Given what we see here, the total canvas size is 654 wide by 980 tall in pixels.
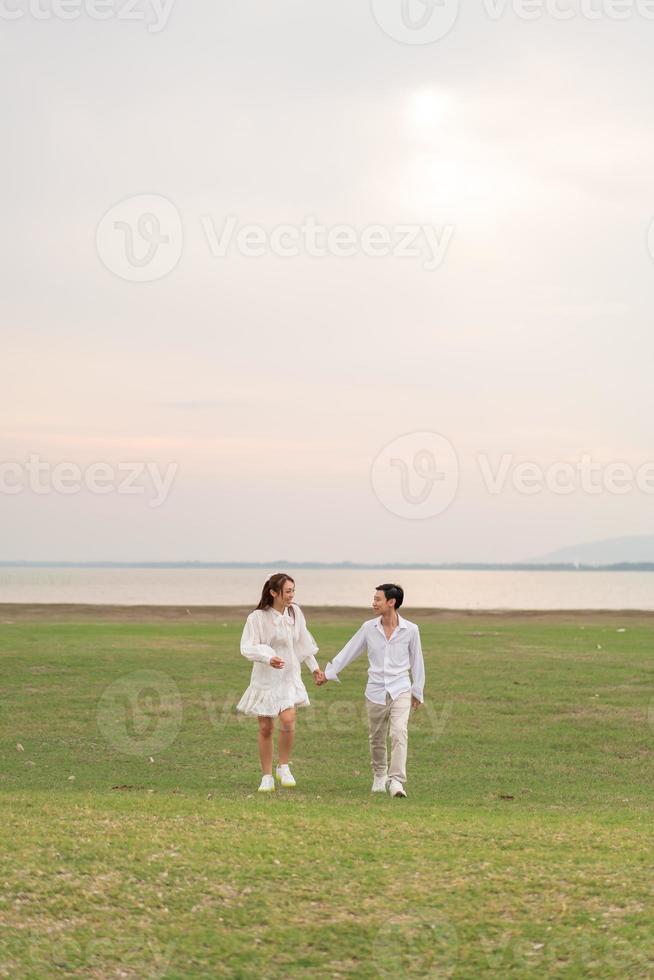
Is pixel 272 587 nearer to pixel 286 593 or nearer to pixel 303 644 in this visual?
pixel 286 593

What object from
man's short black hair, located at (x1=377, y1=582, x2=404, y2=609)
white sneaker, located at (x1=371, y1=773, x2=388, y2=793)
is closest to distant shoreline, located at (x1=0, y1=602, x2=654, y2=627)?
white sneaker, located at (x1=371, y1=773, x2=388, y2=793)

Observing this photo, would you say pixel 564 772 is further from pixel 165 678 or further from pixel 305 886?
pixel 165 678

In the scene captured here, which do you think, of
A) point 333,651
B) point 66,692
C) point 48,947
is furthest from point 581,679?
point 48,947

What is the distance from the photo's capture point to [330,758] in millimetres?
19547

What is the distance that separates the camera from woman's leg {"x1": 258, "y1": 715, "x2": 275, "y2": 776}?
1527 centimetres

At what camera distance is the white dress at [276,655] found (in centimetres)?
1509

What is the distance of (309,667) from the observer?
1533cm

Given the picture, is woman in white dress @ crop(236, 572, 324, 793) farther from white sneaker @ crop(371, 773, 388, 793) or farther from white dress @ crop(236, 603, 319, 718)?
white sneaker @ crop(371, 773, 388, 793)

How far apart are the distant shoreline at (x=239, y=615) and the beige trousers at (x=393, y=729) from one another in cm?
3280

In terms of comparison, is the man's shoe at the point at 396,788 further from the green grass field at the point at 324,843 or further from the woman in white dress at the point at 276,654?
the woman in white dress at the point at 276,654

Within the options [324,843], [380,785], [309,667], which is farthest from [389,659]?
[324,843]

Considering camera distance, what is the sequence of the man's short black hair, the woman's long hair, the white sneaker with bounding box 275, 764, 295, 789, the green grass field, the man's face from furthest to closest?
the white sneaker with bounding box 275, 764, 295, 789
the man's short black hair
the man's face
the woman's long hair
the green grass field

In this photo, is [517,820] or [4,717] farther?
[4,717]

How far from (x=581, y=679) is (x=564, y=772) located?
9194 millimetres
